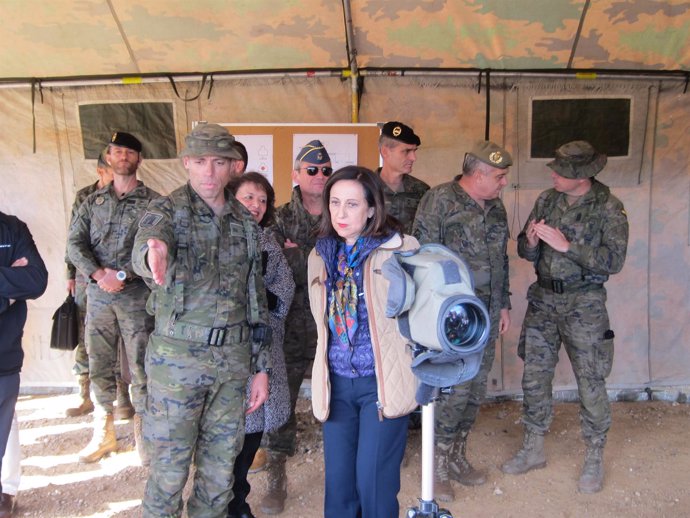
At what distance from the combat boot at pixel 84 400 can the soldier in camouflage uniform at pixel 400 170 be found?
2.93 metres

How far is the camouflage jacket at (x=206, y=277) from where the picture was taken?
231 centimetres

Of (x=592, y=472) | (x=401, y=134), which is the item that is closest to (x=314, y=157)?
(x=401, y=134)

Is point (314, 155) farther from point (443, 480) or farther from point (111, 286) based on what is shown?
point (443, 480)

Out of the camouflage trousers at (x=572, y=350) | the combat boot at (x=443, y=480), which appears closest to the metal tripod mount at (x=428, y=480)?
the combat boot at (x=443, y=480)

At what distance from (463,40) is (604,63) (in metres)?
1.11

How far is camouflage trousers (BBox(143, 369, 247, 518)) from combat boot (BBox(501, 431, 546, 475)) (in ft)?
6.65

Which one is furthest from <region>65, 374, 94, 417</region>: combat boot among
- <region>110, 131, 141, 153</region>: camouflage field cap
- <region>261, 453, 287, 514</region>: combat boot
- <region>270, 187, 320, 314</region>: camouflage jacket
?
<region>270, 187, 320, 314</region>: camouflage jacket

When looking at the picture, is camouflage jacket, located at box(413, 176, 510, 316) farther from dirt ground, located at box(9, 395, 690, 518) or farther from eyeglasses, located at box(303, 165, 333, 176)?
dirt ground, located at box(9, 395, 690, 518)

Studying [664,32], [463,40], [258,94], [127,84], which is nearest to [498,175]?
[463,40]

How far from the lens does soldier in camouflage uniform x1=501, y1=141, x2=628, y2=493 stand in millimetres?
3422

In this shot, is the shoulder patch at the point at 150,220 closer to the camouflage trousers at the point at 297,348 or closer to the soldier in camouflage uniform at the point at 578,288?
the camouflage trousers at the point at 297,348

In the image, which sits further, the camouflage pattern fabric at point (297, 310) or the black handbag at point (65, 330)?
the black handbag at point (65, 330)

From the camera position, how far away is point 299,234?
11.5 ft

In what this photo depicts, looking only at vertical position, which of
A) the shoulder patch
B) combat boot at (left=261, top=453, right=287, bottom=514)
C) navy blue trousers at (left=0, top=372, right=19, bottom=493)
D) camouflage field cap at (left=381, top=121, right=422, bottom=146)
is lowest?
combat boot at (left=261, top=453, right=287, bottom=514)
